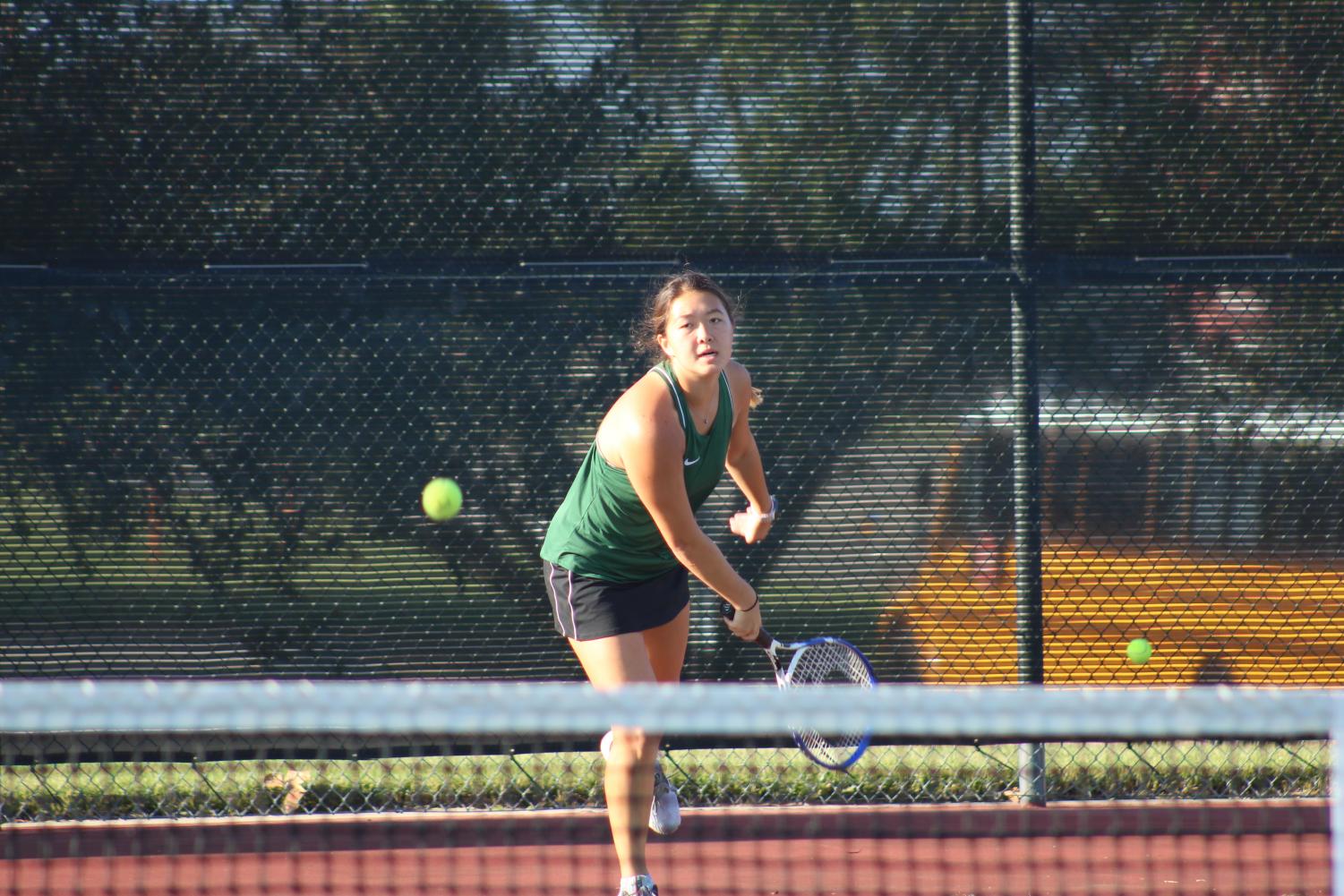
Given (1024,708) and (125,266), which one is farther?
(125,266)

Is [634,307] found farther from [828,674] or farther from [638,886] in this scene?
[638,886]

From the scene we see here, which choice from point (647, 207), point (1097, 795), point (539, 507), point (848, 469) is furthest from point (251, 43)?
point (1097, 795)

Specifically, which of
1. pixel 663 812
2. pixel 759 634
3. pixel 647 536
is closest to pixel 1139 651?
pixel 759 634

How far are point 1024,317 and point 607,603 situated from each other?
1.73 metres

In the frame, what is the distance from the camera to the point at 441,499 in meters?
3.56

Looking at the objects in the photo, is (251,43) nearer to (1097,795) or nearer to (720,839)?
(720,839)

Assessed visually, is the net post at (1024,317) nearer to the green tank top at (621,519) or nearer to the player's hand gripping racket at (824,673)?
the player's hand gripping racket at (824,673)

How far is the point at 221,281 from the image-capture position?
3504mm

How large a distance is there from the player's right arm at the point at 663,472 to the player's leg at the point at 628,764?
0.80 ft

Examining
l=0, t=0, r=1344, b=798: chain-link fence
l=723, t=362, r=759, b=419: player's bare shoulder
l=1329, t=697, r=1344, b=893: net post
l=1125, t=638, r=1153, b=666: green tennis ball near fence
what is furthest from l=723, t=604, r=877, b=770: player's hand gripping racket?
l=1329, t=697, r=1344, b=893: net post

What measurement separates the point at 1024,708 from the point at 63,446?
302 centimetres

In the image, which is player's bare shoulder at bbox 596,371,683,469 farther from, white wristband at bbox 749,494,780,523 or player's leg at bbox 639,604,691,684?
white wristband at bbox 749,494,780,523

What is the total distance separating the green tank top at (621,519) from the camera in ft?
8.59

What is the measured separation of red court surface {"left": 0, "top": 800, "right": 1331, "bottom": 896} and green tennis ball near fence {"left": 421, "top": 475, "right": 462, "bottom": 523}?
91 centimetres
